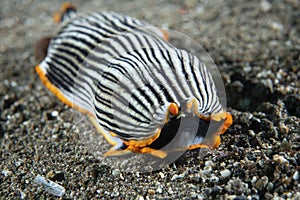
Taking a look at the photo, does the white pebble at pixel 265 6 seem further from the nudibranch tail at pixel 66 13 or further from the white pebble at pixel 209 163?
the white pebble at pixel 209 163

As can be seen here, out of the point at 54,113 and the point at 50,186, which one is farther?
the point at 54,113

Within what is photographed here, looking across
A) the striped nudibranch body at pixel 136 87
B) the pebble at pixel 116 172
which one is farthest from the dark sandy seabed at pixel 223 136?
the striped nudibranch body at pixel 136 87

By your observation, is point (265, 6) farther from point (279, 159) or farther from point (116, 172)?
point (116, 172)

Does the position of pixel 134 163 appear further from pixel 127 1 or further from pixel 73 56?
pixel 127 1

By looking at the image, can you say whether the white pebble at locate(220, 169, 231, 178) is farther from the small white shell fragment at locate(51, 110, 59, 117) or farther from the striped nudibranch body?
the small white shell fragment at locate(51, 110, 59, 117)

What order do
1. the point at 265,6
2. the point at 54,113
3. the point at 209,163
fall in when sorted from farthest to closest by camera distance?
the point at 265,6 → the point at 54,113 → the point at 209,163

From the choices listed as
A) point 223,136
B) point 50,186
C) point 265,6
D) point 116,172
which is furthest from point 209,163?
point 265,6
